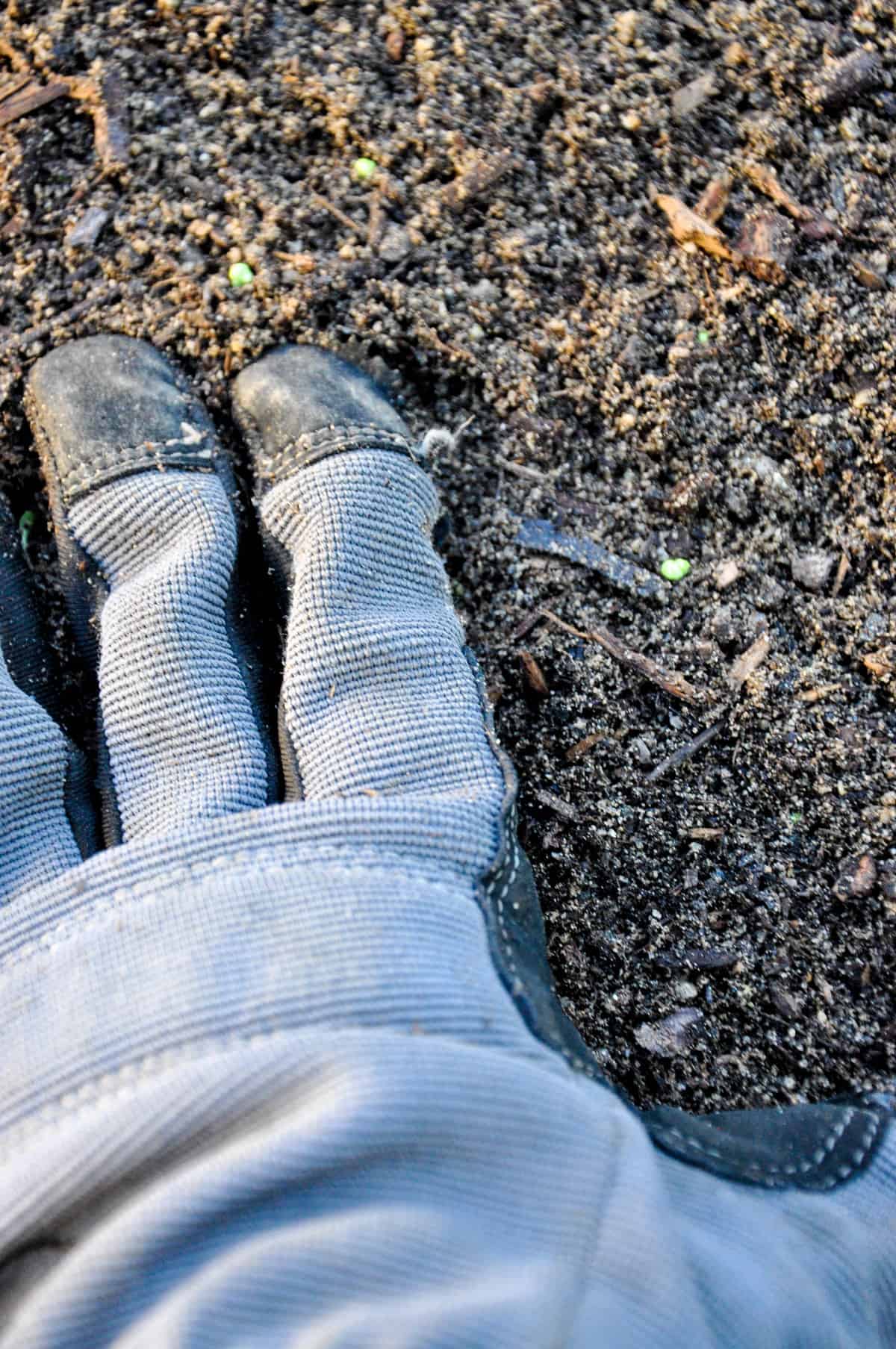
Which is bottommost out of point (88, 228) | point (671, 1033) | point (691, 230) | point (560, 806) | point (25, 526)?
point (671, 1033)

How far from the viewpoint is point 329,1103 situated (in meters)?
0.98

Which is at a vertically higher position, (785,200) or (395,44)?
(395,44)

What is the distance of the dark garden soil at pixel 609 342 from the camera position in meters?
1.60

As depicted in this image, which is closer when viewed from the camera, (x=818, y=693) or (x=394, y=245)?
(x=818, y=693)

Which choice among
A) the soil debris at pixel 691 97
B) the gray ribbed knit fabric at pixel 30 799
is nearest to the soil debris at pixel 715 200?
the soil debris at pixel 691 97

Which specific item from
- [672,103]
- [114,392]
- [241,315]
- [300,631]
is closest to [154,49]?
[241,315]

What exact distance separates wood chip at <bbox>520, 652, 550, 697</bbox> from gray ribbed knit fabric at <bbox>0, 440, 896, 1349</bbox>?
0.23 metres

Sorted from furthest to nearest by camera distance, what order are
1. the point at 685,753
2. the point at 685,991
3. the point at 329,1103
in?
the point at 685,753 < the point at 685,991 < the point at 329,1103

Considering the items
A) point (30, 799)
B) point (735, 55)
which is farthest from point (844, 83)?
point (30, 799)

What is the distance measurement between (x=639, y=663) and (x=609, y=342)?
0.58 metres

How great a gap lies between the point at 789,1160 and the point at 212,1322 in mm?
746

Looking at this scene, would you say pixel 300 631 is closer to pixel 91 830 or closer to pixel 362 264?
pixel 91 830

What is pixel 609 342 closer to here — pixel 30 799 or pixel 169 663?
pixel 169 663

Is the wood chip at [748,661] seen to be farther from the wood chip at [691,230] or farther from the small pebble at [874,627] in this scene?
the wood chip at [691,230]
